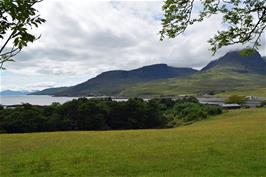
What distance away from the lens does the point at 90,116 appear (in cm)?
10456

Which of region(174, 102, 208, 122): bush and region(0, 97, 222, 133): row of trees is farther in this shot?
region(174, 102, 208, 122): bush

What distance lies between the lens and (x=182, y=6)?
13.9 metres

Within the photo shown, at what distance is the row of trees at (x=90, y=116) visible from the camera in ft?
311

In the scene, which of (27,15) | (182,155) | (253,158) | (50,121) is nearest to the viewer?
(27,15)

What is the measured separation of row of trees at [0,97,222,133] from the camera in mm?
94750

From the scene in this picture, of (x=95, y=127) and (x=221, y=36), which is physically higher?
(x=221, y=36)

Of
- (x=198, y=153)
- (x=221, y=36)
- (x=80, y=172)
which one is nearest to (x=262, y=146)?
(x=198, y=153)

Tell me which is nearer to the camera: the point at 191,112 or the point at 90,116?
the point at 90,116

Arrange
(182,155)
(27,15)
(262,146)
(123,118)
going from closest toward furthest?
(27,15), (182,155), (262,146), (123,118)

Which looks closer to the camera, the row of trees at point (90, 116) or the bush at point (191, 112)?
the row of trees at point (90, 116)

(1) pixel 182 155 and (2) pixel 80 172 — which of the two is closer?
(2) pixel 80 172

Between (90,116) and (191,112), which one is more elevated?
(90,116)

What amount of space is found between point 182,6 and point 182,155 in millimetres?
14479

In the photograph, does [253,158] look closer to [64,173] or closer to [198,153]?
[198,153]
